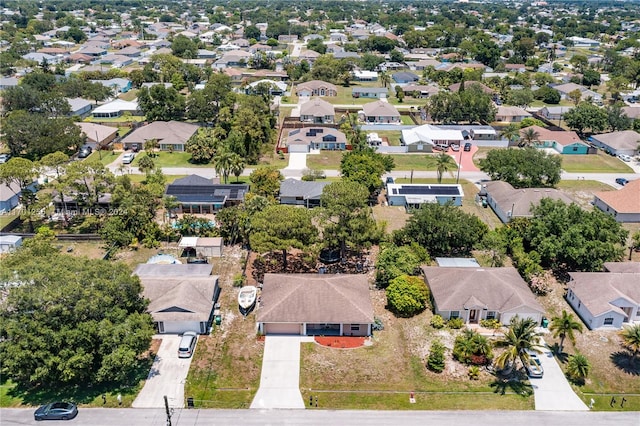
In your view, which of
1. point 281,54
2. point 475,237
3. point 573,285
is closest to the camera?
point 573,285

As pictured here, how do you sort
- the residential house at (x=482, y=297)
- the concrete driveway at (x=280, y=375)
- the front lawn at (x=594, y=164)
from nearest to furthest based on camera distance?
the concrete driveway at (x=280, y=375)
the residential house at (x=482, y=297)
the front lawn at (x=594, y=164)

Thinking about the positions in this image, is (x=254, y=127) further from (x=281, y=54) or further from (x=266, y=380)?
Answer: (x=281, y=54)

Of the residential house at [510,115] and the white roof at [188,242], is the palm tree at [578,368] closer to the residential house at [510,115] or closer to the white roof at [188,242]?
the white roof at [188,242]

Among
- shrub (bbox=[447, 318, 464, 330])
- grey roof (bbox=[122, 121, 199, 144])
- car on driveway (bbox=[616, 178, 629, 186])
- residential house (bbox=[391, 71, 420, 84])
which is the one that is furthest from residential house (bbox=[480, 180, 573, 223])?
residential house (bbox=[391, 71, 420, 84])

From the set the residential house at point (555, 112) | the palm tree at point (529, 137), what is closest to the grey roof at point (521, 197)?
the palm tree at point (529, 137)

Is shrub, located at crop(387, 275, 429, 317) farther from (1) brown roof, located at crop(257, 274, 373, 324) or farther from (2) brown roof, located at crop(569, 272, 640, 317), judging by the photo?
(2) brown roof, located at crop(569, 272, 640, 317)

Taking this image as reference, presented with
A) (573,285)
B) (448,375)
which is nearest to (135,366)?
(448,375)
